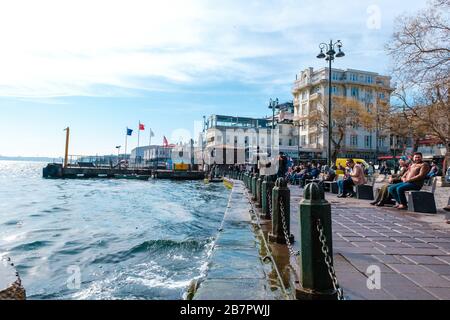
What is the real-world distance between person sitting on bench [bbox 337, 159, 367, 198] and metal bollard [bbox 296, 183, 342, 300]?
10249 millimetres

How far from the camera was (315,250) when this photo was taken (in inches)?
110

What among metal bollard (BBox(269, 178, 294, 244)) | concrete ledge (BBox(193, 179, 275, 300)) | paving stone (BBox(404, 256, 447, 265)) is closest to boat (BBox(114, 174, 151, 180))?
concrete ledge (BBox(193, 179, 275, 300))

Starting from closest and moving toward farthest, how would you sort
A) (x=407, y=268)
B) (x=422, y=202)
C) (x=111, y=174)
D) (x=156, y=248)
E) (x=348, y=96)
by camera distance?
(x=407, y=268) < (x=156, y=248) < (x=422, y=202) < (x=111, y=174) < (x=348, y=96)

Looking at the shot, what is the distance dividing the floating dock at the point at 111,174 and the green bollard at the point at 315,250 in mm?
50195

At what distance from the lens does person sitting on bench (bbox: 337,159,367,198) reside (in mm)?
12492

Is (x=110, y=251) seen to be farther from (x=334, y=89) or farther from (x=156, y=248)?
(x=334, y=89)

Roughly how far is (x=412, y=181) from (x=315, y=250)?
7214 mm

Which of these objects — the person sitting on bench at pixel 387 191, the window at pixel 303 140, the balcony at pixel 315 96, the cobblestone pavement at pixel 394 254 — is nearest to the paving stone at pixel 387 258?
the cobblestone pavement at pixel 394 254

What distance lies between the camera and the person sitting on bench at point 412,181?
28.6 feet

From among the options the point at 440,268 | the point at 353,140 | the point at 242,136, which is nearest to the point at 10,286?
the point at 440,268

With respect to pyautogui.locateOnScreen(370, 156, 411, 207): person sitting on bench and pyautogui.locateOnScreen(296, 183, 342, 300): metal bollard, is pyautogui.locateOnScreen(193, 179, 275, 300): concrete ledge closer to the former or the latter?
pyautogui.locateOnScreen(296, 183, 342, 300): metal bollard

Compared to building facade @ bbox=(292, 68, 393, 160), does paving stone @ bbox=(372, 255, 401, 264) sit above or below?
below
